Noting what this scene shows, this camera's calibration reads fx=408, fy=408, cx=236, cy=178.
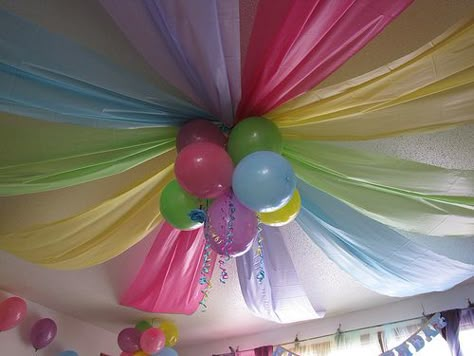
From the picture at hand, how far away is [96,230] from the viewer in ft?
6.76

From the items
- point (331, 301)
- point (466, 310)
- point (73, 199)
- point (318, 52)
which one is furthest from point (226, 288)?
point (318, 52)

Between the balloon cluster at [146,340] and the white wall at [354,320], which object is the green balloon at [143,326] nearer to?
the balloon cluster at [146,340]

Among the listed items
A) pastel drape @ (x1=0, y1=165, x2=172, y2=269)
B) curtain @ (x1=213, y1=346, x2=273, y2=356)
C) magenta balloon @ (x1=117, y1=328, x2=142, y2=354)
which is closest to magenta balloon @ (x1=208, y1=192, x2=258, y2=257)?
pastel drape @ (x1=0, y1=165, x2=172, y2=269)

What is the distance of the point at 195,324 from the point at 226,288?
3.38 feet

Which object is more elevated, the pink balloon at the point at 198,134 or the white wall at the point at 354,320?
the white wall at the point at 354,320

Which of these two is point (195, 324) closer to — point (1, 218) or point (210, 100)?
point (1, 218)

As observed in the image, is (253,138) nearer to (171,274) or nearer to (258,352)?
(171,274)

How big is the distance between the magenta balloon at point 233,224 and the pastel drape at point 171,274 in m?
0.65

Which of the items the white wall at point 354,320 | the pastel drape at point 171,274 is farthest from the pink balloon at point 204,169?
the white wall at point 354,320

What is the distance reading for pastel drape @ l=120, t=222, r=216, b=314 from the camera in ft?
7.52

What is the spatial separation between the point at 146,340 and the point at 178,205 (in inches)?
89.8

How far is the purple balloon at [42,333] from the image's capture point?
10.8 ft

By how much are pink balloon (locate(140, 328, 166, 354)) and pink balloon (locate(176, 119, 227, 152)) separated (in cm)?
237

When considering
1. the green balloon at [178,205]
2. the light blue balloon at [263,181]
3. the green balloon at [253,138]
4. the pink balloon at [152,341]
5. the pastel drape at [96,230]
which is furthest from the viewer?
the pink balloon at [152,341]
